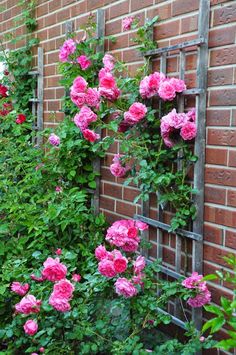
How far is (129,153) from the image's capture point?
268 cm

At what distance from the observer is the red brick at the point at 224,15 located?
84.7 inches

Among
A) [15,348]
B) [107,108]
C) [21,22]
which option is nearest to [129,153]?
[107,108]

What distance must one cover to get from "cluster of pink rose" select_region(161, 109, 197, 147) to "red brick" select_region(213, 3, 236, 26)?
1.39 feet

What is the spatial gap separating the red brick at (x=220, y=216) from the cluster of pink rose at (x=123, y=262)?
13.2 inches

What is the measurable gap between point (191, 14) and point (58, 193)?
1353mm

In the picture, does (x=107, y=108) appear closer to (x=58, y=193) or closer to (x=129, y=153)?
(x=129, y=153)

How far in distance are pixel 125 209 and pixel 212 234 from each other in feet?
2.70

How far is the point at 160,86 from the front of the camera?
8.01 ft

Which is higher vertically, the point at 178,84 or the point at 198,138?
the point at 178,84

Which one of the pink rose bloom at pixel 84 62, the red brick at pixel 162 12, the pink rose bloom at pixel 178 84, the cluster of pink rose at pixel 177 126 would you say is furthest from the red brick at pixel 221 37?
the pink rose bloom at pixel 84 62

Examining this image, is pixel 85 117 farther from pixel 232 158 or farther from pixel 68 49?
pixel 232 158

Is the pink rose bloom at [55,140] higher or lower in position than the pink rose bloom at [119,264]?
higher

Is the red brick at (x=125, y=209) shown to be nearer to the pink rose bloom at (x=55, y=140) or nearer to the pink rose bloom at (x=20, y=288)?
the pink rose bloom at (x=55, y=140)

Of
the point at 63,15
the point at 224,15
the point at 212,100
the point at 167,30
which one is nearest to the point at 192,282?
the point at 212,100
